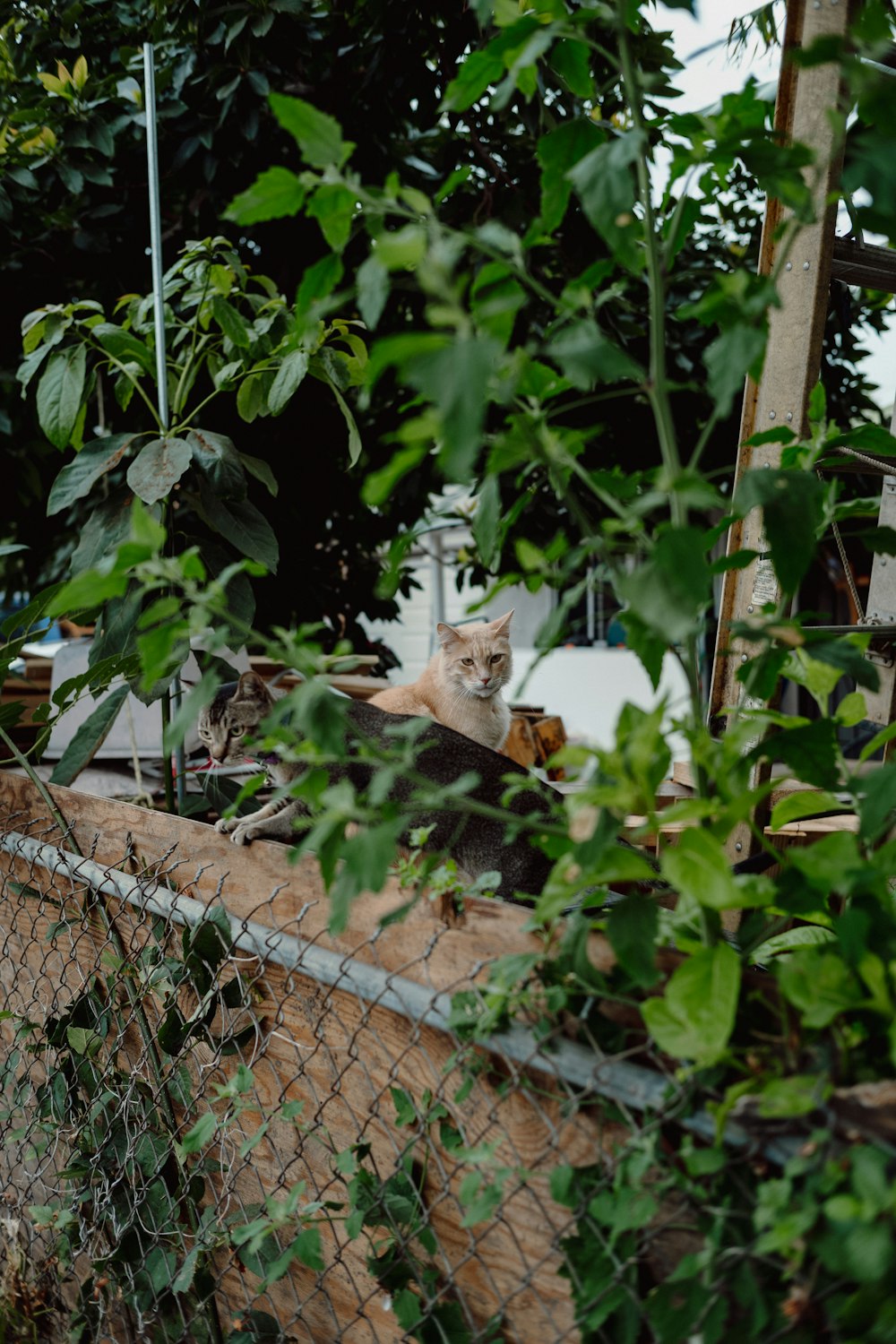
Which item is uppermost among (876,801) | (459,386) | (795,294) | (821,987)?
(795,294)

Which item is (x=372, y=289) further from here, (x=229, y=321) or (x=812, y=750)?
(x=229, y=321)

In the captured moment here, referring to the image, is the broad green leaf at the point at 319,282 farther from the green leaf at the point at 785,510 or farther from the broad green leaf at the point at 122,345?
the broad green leaf at the point at 122,345

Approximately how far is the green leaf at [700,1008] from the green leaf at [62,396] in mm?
1461

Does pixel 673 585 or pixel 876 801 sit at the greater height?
pixel 673 585

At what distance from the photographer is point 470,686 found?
2.26 metres

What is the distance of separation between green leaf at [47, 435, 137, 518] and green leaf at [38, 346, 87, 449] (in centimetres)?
5

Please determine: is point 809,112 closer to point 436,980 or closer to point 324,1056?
point 436,980

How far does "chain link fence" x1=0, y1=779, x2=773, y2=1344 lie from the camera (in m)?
0.93

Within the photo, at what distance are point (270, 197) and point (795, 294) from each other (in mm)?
975

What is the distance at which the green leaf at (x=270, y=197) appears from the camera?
2.58ft

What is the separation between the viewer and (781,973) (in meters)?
0.74

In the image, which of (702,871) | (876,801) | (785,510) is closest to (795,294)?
(785,510)

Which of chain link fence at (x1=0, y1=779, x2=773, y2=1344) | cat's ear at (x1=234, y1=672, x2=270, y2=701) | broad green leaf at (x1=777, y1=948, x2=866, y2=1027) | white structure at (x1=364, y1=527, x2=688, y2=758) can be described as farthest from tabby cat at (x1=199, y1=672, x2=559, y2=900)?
white structure at (x1=364, y1=527, x2=688, y2=758)

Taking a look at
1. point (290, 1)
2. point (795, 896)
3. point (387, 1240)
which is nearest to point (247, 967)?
point (387, 1240)
